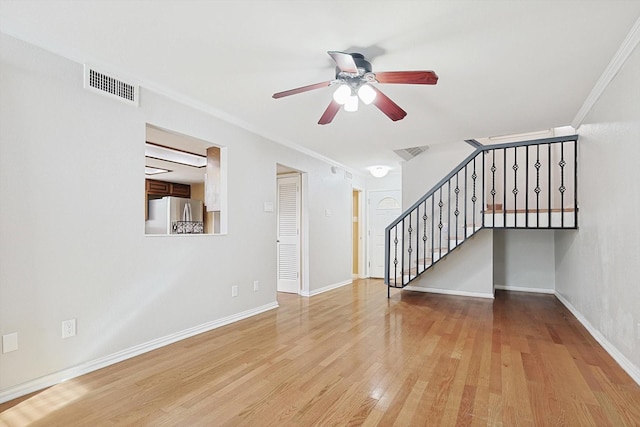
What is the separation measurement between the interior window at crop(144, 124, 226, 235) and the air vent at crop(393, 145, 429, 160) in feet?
9.74

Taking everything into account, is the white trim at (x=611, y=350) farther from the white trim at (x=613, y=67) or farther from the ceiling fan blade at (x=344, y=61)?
the ceiling fan blade at (x=344, y=61)

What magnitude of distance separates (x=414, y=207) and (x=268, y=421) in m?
4.12

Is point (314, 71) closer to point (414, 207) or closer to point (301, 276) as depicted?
point (414, 207)

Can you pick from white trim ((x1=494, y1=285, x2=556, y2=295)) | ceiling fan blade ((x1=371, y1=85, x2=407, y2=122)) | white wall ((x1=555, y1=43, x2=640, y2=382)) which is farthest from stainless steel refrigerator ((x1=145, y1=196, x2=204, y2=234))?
white trim ((x1=494, y1=285, x2=556, y2=295))

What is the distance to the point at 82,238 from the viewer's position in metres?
2.54

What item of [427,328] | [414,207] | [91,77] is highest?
[91,77]

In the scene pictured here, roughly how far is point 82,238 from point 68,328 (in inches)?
26.0

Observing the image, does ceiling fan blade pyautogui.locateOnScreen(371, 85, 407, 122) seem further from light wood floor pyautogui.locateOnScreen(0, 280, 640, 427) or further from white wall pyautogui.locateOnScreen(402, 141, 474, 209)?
white wall pyautogui.locateOnScreen(402, 141, 474, 209)

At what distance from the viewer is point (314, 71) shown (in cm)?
280

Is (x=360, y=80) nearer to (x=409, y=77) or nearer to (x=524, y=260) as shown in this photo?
(x=409, y=77)

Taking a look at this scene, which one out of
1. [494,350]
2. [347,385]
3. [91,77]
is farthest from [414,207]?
[91,77]

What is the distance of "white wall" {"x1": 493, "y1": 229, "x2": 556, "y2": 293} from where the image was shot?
5934 mm

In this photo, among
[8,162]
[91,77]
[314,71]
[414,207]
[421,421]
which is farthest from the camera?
[414,207]

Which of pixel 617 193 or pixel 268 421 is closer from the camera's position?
pixel 268 421
